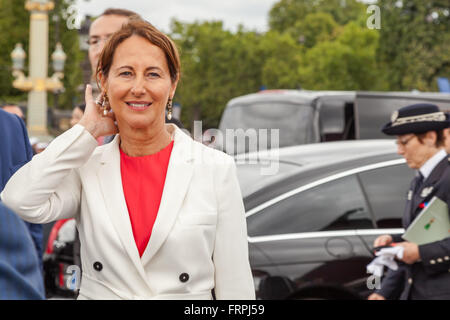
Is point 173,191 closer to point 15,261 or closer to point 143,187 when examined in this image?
point 143,187

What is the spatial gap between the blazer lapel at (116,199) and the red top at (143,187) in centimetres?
3

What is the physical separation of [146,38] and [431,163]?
2.18 meters

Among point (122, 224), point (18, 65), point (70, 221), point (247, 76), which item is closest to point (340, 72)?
point (247, 76)

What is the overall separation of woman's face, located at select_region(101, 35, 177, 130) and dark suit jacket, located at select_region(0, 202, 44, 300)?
4.66ft

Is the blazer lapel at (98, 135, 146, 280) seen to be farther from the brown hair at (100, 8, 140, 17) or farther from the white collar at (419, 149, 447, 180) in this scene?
the white collar at (419, 149, 447, 180)

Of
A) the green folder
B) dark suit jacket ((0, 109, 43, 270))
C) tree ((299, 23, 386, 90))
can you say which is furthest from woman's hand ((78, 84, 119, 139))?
tree ((299, 23, 386, 90))

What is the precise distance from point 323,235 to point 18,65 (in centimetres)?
2832

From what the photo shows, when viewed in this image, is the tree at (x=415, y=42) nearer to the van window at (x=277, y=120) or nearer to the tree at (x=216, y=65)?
the tree at (x=216, y=65)

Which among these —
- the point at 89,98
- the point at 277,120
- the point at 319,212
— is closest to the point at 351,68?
the point at 277,120

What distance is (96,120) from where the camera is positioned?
2850 millimetres

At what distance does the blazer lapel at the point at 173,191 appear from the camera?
2.63 meters

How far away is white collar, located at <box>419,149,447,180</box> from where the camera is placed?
4.34m
